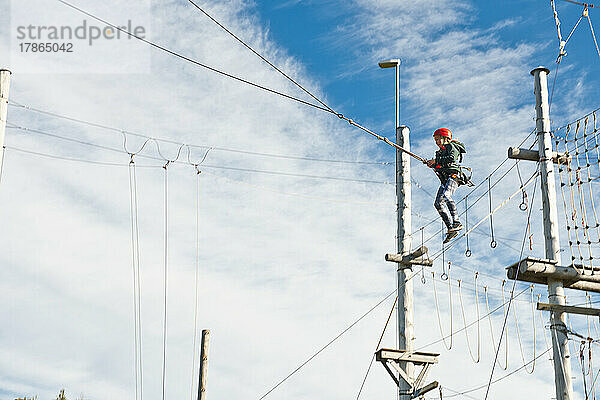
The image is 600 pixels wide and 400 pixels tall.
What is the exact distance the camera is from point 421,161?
47.1 ft

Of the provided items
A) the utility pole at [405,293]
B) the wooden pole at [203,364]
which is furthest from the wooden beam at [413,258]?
the wooden pole at [203,364]

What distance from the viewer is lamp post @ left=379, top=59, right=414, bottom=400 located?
12820mm

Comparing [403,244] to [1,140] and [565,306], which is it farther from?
[1,140]

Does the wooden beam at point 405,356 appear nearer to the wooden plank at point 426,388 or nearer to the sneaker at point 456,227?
the wooden plank at point 426,388

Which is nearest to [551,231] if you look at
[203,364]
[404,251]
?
[404,251]

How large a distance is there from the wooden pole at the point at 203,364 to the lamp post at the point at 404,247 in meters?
5.20

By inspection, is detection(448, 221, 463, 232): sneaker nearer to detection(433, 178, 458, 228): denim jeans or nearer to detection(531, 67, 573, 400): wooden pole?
detection(433, 178, 458, 228): denim jeans

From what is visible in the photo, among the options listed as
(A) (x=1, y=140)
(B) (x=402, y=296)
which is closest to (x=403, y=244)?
(B) (x=402, y=296)

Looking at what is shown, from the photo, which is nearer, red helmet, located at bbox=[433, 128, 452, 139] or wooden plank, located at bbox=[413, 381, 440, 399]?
wooden plank, located at bbox=[413, 381, 440, 399]

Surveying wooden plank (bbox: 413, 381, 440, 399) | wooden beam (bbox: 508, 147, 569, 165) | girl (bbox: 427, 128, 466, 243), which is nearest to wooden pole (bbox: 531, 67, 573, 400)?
wooden beam (bbox: 508, 147, 569, 165)

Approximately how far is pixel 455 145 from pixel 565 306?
3.32m

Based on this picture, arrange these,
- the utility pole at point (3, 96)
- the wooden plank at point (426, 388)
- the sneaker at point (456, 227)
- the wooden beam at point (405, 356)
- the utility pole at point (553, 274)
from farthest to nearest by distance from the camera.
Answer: the sneaker at point (456, 227) < the wooden beam at point (405, 356) < the wooden plank at point (426, 388) < the utility pole at point (553, 274) < the utility pole at point (3, 96)

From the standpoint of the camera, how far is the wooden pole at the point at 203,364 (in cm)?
1639

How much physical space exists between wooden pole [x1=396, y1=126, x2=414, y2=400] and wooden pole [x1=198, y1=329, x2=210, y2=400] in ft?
17.0
